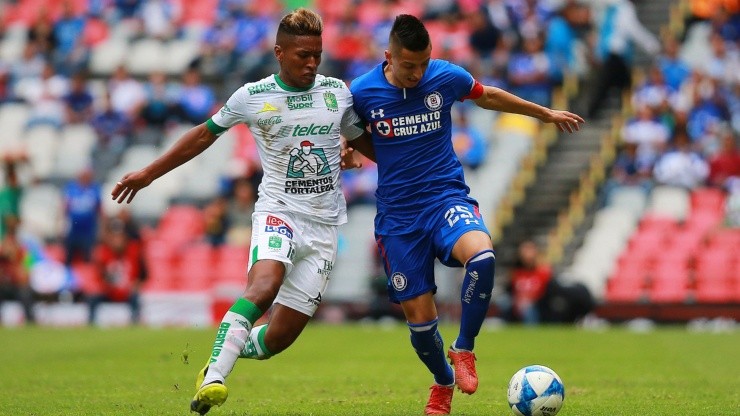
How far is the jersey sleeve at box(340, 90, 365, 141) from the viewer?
9805mm

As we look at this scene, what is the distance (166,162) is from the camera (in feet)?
30.8

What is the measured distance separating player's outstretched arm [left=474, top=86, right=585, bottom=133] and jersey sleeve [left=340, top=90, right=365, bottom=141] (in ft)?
3.20

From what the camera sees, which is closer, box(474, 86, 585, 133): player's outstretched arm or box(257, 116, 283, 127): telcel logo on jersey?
box(257, 116, 283, 127): telcel logo on jersey

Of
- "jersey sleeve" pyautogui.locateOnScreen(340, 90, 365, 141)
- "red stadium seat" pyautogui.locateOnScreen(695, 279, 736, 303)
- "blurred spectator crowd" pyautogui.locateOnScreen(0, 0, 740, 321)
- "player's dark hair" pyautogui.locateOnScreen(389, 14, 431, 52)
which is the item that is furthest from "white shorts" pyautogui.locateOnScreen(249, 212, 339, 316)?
"blurred spectator crowd" pyautogui.locateOnScreen(0, 0, 740, 321)

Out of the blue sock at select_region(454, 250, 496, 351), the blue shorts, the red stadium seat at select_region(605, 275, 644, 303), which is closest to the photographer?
the blue sock at select_region(454, 250, 496, 351)

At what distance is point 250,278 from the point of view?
927 centimetres

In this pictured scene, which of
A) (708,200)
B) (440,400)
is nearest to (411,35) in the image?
(440,400)

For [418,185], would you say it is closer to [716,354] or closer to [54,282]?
[716,354]

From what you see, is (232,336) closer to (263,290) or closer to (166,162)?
(263,290)

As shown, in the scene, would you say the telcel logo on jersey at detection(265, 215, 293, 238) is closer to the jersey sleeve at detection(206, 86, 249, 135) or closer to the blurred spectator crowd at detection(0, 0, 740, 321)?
the jersey sleeve at detection(206, 86, 249, 135)

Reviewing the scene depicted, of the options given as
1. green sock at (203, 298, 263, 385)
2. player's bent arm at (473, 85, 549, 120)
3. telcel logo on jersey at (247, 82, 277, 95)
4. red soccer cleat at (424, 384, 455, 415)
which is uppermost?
telcel logo on jersey at (247, 82, 277, 95)

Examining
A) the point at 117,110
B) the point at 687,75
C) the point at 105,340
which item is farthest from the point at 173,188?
the point at 687,75

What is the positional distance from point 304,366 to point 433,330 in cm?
580

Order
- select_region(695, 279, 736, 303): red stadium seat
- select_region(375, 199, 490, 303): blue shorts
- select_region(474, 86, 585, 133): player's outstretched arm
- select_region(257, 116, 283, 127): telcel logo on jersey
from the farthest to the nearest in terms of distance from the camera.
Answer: select_region(695, 279, 736, 303): red stadium seat → select_region(474, 86, 585, 133): player's outstretched arm → select_region(375, 199, 490, 303): blue shorts → select_region(257, 116, 283, 127): telcel logo on jersey
